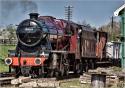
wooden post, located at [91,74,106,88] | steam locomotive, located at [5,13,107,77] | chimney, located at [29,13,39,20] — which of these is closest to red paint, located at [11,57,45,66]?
steam locomotive, located at [5,13,107,77]

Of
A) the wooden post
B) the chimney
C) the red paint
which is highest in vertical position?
the chimney

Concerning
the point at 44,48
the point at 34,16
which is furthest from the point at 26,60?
the point at 34,16

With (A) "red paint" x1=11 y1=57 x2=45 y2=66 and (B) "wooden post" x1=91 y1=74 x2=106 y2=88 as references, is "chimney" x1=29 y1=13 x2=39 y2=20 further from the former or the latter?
(B) "wooden post" x1=91 y1=74 x2=106 y2=88

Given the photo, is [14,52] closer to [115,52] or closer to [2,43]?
[2,43]

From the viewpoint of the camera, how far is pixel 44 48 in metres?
22.6

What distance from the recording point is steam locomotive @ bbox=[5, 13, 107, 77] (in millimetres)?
22203

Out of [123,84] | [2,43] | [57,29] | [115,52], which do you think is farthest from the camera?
[115,52]

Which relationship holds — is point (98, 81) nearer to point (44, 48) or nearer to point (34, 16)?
point (44, 48)

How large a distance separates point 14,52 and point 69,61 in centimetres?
382

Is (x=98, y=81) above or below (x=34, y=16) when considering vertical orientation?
below

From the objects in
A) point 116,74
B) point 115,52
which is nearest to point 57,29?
point 116,74

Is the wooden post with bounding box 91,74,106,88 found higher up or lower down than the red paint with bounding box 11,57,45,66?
lower down

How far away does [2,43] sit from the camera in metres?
30.5

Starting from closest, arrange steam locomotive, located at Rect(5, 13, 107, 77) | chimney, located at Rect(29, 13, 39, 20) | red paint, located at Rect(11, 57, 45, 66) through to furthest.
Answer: red paint, located at Rect(11, 57, 45, 66), steam locomotive, located at Rect(5, 13, 107, 77), chimney, located at Rect(29, 13, 39, 20)
